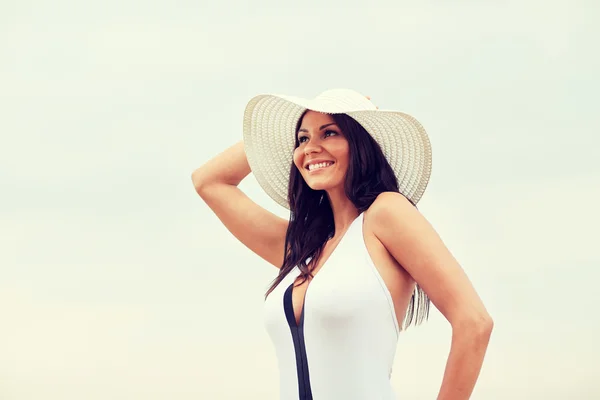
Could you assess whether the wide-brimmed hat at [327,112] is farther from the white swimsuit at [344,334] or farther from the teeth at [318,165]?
the white swimsuit at [344,334]

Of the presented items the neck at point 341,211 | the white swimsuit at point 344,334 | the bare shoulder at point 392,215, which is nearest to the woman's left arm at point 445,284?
the bare shoulder at point 392,215

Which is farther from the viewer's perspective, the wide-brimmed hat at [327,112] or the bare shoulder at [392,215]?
the wide-brimmed hat at [327,112]

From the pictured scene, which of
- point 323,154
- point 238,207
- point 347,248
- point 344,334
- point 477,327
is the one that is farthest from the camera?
point 238,207

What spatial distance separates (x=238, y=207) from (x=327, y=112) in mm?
809

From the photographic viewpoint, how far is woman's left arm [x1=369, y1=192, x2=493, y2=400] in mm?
A: 3732

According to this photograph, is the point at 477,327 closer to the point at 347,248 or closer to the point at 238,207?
the point at 347,248

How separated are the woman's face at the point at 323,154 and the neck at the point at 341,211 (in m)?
0.05

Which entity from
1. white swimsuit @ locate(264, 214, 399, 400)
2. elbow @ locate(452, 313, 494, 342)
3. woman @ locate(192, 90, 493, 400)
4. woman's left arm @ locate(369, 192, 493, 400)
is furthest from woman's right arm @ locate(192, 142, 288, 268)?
elbow @ locate(452, 313, 494, 342)

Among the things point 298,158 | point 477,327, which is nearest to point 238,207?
point 298,158

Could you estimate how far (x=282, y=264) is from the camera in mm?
4586

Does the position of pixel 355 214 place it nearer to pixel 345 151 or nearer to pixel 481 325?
pixel 345 151

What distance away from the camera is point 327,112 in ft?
13.6

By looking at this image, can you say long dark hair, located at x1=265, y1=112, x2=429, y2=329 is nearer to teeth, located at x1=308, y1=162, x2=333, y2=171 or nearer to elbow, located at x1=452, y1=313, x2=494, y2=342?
teeth, located at x1=308, y1=162, x2=333, y2=171

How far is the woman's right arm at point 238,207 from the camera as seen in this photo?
184 inches
